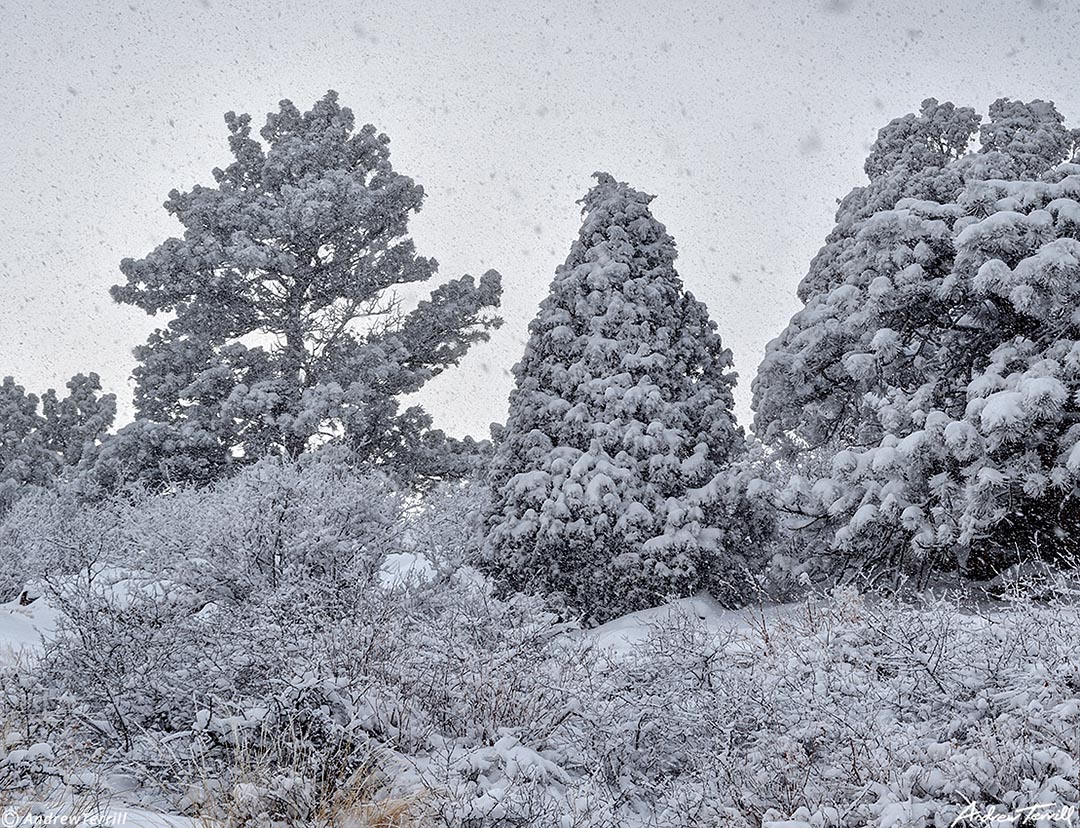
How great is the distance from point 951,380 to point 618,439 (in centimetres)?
427

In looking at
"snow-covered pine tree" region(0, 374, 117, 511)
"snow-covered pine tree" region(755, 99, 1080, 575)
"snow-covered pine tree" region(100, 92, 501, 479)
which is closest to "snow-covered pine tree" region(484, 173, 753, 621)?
"snow-covered pine tree" region(755, 99, 1080, 575)

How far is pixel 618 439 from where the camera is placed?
1154 cm

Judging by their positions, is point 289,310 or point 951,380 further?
point 289,310

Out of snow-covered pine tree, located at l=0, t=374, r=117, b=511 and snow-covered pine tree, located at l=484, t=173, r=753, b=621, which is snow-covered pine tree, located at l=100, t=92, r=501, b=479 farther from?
snow-covered pine tree, located at l=0, t=374, r=117, b=511

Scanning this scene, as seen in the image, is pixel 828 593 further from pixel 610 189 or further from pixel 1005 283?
pixel 610 189


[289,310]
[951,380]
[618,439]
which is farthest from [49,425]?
[951,380]

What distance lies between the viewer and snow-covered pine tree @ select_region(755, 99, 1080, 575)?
8141 mm

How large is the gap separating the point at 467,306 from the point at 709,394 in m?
Answer: 9.44

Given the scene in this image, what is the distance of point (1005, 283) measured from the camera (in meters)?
8.30

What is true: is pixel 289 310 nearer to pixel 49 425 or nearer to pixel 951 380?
pixel 951 380

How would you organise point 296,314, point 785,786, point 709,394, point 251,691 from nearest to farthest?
point 785,786, point 251,691, point 709,394, point 296,314

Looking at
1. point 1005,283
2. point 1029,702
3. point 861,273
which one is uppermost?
point 861,273

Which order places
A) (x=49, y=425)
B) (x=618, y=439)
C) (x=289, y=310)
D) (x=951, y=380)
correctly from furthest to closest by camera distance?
(x=49, y=425)
(x=289, y=310)
(x=618, y=439)
(x=951, y=380)

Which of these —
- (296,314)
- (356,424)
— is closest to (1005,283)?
(356,424)
